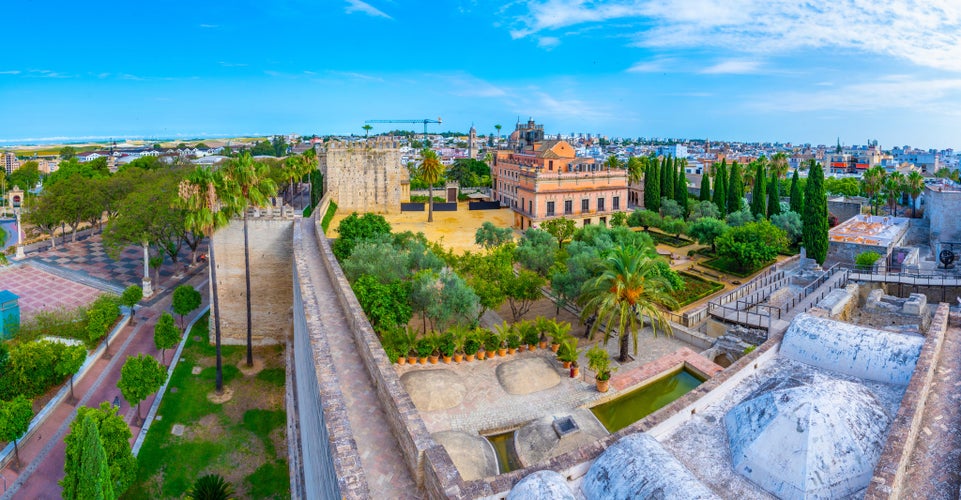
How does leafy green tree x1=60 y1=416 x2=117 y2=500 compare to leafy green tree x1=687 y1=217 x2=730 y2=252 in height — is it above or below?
below

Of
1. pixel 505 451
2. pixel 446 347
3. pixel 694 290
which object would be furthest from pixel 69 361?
pixel 694 290

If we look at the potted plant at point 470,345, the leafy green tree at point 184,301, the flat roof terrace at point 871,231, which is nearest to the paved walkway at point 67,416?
the leafy green tree at point 184,301

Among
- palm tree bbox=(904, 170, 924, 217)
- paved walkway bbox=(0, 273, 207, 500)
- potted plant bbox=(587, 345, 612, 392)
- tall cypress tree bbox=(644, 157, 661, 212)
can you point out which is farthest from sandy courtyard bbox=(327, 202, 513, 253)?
palm tree bbox=(904, 170, 924, 217)

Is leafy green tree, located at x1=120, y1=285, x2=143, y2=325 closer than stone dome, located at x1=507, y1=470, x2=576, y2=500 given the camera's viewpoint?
No

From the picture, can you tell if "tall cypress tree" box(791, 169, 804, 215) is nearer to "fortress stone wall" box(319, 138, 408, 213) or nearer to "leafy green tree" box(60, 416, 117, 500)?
"fortress stone wall" box(319, 138, 408, 213)

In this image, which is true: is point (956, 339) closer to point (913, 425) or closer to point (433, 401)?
point (913, 425)

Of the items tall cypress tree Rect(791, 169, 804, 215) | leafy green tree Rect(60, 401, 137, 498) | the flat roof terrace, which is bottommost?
leafy green tree Rect(60, 401, 137, 498)

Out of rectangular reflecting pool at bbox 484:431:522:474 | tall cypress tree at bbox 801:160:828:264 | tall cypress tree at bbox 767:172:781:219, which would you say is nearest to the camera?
rectangular reflecting pool at bbox 484:431:522:474

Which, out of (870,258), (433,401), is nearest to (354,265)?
(433,401)
